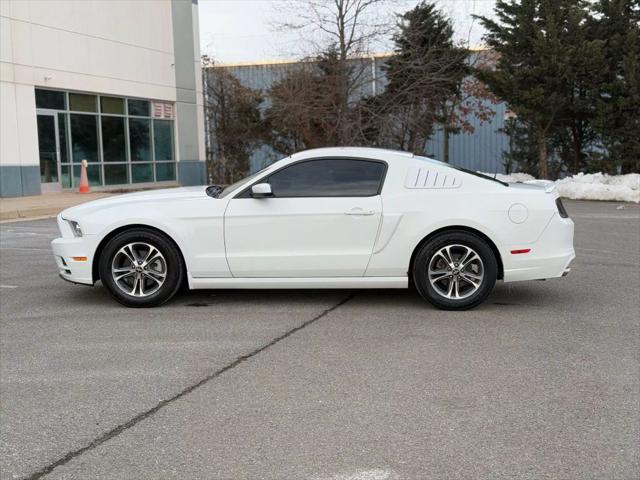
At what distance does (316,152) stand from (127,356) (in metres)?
2.77

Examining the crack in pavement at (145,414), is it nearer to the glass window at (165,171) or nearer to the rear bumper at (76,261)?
the rear bumper at (76,261)

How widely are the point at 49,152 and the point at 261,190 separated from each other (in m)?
18.0

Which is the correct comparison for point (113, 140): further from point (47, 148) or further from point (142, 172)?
point (47, 148)

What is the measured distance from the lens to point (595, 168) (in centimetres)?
2328


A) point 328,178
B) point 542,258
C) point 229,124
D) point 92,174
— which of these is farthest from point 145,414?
point 229,124

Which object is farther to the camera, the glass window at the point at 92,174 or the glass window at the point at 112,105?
the glass window at the point at 112,105

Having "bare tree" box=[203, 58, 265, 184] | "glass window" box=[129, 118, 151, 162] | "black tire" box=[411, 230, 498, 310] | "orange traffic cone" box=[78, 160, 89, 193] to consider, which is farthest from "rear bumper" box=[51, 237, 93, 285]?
"bare tree" box=[203, 58, 265, 184]

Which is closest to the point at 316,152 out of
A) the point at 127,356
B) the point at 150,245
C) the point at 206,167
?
the point at 150,245

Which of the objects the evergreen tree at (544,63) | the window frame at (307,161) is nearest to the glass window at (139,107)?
the evergreen tree at (544,63)

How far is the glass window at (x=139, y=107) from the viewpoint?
26656 mm

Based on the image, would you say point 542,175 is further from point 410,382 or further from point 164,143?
point 410,382

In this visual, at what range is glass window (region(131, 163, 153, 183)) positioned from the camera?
26781mm

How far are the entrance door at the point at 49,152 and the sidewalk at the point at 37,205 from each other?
24.1 inches

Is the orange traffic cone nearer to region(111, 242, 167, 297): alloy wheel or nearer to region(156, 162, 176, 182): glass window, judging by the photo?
region(156, 162, 176, 182): glass window
